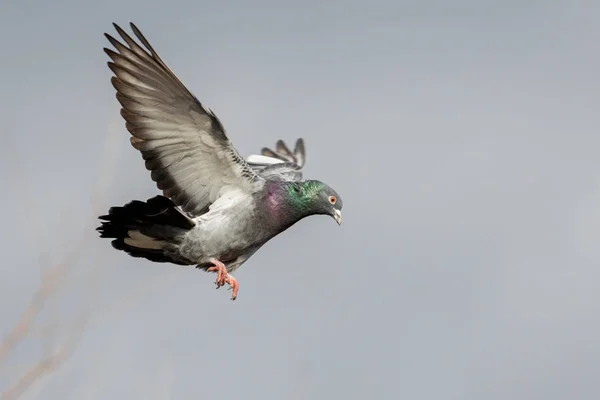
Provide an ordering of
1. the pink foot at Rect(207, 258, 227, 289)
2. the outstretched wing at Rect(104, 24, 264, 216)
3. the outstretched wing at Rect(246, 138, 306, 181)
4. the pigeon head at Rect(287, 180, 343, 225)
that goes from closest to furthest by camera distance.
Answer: the outstretched wing at Rect(104, 24, 264, 216) → the pink foot at Rect(207, 258, 227, 289) → the pigeon head at Rect(287, 180, 343, 225) → the outstretched wing at Rect(246, 138, 306, 181)

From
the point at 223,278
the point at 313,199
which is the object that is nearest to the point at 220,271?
the point at 223,278

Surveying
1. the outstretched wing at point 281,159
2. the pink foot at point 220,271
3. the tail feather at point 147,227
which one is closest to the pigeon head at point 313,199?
the pink foot at point 220,271

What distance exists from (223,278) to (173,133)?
208 centimetres

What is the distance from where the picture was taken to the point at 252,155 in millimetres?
21453

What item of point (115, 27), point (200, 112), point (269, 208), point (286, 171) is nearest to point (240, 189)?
point (269, 208)

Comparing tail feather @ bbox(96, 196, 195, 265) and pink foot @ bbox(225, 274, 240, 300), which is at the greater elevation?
tail feather @ bbox(96, 196, 195, 265)

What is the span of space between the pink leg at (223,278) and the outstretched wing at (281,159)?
14.2 feet

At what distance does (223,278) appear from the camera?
14641mm

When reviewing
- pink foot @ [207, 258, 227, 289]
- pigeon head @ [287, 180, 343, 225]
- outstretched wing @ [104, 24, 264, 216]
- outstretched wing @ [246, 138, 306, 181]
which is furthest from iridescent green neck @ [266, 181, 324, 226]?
outstretched wing @ [246, 138, 306, 181]

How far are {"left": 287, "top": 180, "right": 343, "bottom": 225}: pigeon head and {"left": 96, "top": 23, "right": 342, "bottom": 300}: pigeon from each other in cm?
2

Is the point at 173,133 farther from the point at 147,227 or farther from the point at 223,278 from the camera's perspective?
the point at 223,278

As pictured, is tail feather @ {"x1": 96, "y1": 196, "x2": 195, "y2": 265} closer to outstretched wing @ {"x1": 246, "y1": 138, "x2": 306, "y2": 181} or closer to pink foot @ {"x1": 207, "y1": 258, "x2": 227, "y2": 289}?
pink foot @ {"x1": 207, "y1": 258, "x2": 227, "y2": 289}

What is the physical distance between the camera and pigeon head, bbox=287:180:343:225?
15047mm

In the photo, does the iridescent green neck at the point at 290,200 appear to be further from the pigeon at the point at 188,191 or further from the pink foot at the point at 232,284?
the pink foot at the point at 232,284
